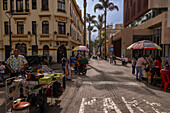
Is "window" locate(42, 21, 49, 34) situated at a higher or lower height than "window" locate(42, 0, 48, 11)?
lower

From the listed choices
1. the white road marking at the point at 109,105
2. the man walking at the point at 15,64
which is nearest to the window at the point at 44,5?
the man walking at the point at 15,64

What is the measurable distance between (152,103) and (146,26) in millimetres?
24929

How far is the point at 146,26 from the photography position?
26688 millimetres

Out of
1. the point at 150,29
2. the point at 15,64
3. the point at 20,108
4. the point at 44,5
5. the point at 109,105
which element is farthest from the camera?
the point at 150,29

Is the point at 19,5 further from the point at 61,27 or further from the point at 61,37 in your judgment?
the point at 61,37

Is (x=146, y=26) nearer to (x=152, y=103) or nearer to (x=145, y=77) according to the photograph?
(x=145, y=77)

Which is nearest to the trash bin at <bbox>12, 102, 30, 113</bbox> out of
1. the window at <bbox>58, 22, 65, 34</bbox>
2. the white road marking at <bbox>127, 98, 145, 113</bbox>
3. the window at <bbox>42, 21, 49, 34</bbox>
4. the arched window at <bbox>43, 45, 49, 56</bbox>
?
the white road marking at <bbox>127, 98, 145, 113</bbox>

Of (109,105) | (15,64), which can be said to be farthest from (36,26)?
(109,105)

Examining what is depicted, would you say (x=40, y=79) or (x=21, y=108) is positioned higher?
(x=40, y=79)

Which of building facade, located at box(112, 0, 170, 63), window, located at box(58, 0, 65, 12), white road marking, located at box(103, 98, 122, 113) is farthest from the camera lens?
window, located at box(58, 0, 65, 12)

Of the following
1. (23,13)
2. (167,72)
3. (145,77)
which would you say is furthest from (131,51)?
(23,13)

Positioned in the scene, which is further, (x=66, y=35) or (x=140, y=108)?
(x=66, y=35)

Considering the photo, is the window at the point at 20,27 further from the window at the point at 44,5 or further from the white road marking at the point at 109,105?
the white road marking at the point at 109,105

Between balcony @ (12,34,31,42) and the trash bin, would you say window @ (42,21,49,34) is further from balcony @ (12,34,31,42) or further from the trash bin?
the trash bin
